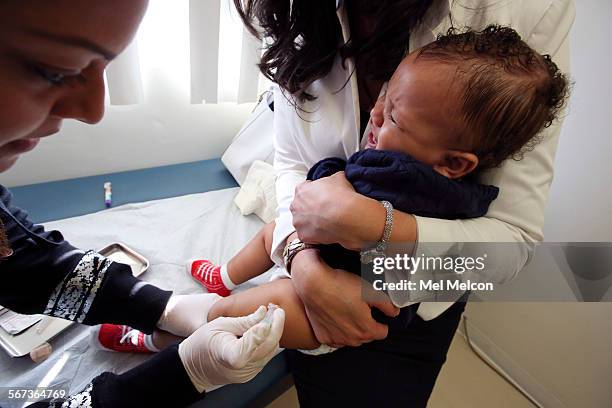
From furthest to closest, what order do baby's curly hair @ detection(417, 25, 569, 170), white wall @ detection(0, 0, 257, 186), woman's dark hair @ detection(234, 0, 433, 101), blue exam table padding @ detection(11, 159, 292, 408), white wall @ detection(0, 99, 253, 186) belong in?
white wall @ detection(0, 99, 253, 186) → white wall @ detection(0, 0, 257, 186) → blue exam table padding @ detection(11, 159, 292, 408) → woman's dark hair @ detection(234, 0, 433, 101) → baby's curly hair @ detection(417, 25, 569, 170)

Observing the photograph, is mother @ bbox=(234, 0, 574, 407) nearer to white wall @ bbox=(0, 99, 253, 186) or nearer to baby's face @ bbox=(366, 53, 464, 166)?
baby's face @ bbox=(366, 53, 464, 166)

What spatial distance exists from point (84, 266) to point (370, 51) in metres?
0.92

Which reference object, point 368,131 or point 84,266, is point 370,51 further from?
point 84,266

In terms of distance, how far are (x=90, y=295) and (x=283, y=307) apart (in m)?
0.53

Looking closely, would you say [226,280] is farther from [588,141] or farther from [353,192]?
[588,141]

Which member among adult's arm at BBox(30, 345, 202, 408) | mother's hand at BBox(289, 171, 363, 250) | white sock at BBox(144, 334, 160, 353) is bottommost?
white sock at BBox(144, 334, 160, 353)

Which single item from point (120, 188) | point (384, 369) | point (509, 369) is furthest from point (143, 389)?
point (509, 369)

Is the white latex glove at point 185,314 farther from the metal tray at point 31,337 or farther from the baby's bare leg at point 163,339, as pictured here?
the metal tray at point 31,337

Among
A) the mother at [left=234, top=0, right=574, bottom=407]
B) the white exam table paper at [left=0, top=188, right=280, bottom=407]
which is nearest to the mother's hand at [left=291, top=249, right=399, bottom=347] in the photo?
the mother at [left=234, top=0, right=574, bottom=407]

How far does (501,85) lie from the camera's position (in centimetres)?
69

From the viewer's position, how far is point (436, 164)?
0.78 metres

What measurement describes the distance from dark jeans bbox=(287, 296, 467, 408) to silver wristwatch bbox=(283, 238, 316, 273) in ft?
0.84

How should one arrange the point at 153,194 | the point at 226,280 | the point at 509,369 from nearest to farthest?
the point at 226,280 < the point at 153,194 < the point at 509,369

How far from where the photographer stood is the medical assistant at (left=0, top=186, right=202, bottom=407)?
2.70ft
